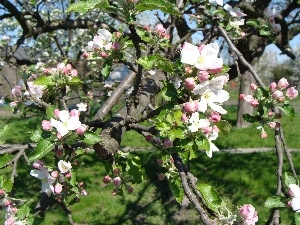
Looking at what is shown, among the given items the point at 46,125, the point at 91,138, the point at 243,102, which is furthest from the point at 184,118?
the point at 243,102

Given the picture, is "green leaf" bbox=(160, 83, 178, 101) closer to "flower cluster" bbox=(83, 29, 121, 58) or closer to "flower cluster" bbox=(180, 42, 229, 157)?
"flower cluster" bbox=(180, 42, 229, 157)

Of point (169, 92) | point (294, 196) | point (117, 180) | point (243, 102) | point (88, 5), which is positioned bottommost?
point (243, 102)

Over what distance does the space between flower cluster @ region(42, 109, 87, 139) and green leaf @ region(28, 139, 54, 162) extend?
4 cm

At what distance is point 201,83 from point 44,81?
25.5 inches

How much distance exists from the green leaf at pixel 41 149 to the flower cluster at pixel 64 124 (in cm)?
4

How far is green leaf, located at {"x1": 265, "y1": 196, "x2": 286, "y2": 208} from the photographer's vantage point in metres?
1.44

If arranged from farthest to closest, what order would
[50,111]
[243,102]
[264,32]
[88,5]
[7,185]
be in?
1. [243,102]
2. [264,32]
3. [7,185]
4. [50,111]
5. [88,5]

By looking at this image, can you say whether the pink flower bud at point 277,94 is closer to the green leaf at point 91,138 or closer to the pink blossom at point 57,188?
the green leaf at point 91,138

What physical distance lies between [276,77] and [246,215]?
2941 cm

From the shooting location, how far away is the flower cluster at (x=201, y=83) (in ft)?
3.78

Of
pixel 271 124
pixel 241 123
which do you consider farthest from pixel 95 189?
pixel 241 123

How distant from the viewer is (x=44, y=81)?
5.00 feet

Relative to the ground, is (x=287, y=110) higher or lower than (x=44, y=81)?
lower

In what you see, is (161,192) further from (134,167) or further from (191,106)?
(191,106)
